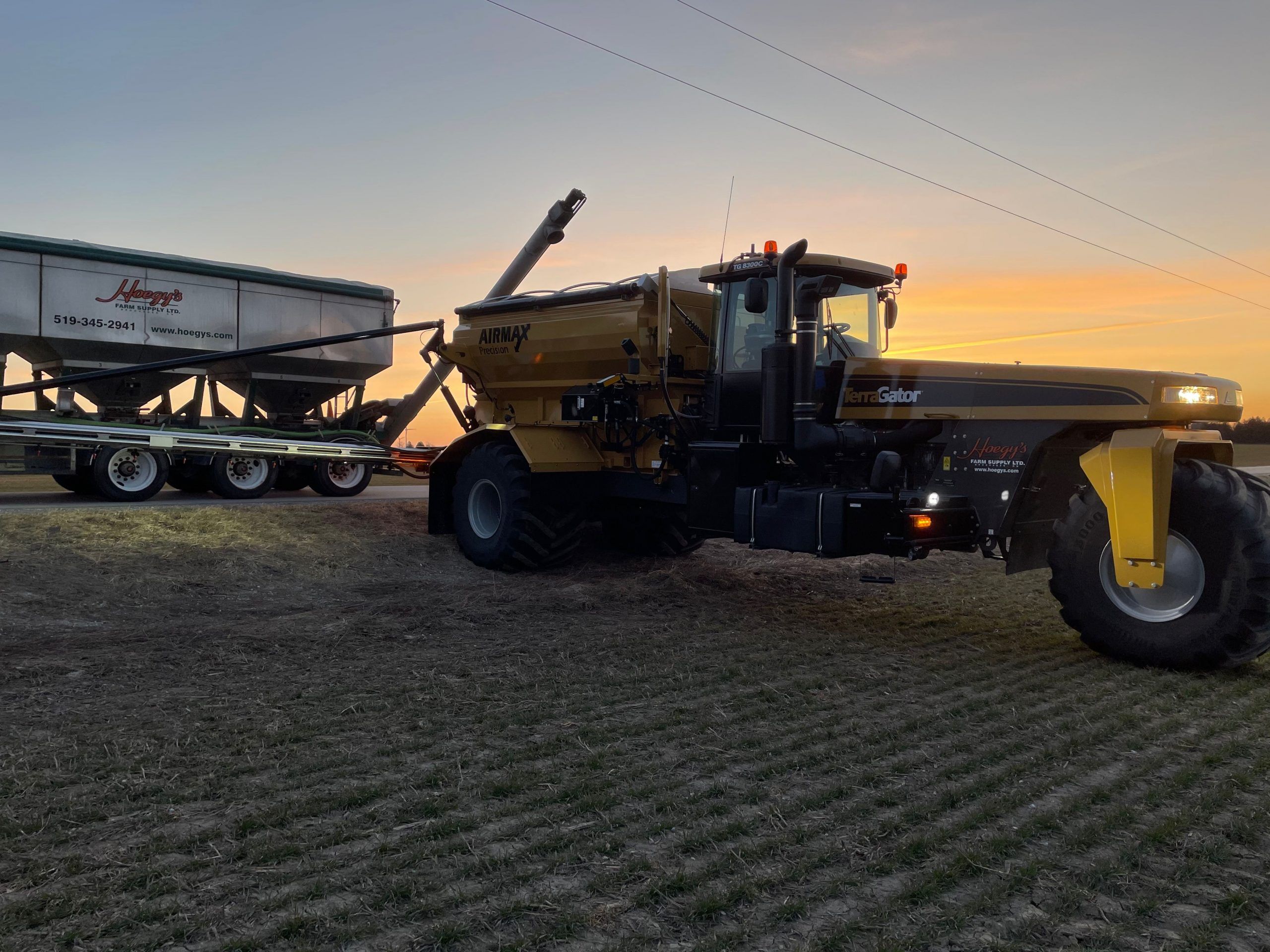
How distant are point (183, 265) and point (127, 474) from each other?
3.04 meters

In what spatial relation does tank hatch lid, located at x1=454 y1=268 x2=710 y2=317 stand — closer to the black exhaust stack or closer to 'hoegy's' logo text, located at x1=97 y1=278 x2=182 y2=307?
the black exhaust stack

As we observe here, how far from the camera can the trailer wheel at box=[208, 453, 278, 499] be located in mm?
14594

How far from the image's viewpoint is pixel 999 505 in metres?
7.25

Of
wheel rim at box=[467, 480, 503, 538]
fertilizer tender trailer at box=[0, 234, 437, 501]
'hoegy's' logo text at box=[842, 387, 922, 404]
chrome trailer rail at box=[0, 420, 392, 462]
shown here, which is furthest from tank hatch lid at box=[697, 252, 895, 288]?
chrome trailer rail at box=[0, 420, 392, 462]

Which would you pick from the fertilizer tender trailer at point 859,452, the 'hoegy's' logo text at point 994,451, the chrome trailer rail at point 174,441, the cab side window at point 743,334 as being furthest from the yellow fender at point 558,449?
the chrome trailer rail at point 174,441

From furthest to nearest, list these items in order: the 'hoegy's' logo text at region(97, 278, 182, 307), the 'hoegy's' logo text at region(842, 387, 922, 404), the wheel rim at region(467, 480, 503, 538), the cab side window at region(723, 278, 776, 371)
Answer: the 'hoegy's' logo text at region(97, 278, 182, 307) → the wheel rim at region(467, 480, 503, 538) → the cab side window at region(723, 278, 776, 371) → the 'hoegy's' logo text at region(842, 387, 922, 404)

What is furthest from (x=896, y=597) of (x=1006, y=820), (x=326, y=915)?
(x=326, y=915)

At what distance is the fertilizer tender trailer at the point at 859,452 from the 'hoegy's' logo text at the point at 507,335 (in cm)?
3

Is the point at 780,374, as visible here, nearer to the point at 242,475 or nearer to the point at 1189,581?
the point at 1189,581

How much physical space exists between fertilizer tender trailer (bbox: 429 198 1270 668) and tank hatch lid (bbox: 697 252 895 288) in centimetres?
2

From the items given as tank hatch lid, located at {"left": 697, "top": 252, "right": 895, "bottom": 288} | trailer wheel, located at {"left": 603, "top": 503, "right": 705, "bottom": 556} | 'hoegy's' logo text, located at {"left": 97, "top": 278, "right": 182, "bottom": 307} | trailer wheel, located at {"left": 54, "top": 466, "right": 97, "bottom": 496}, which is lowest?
trailer wheel, located at {"left": 603, "top": 503, "right": 705, "bottom": 556}

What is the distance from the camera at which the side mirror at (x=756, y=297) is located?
763 cm

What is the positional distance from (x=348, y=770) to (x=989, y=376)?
506 centimetres

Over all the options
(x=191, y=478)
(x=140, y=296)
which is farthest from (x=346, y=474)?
(x=140, y=296)
